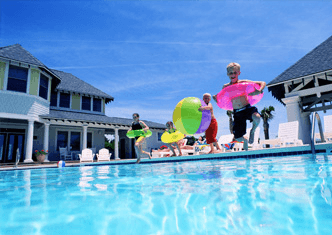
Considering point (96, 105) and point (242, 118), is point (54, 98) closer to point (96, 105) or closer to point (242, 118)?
point (96, 105)

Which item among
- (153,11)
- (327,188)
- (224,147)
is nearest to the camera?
(327,188)

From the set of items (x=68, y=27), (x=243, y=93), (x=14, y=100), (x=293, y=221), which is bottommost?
(x=293, y=221)

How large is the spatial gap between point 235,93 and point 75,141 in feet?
53.0

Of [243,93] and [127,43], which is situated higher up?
[127,43]

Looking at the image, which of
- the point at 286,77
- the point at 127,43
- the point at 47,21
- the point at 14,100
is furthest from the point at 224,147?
the point at 14,100

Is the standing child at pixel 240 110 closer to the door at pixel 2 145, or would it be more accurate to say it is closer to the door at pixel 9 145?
the door at pixel 9 145

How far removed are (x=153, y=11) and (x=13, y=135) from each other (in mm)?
12821

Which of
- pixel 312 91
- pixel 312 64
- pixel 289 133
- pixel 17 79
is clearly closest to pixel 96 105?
pixel 17 79

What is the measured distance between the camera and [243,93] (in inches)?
206

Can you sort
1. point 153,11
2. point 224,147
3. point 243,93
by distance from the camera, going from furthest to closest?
1. point 224,147
2. point 153,11
3. point 243,93

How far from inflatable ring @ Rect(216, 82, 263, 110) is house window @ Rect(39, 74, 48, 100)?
13926mm

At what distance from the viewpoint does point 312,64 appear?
12.5 metres

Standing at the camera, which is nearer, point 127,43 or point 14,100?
point 14,100

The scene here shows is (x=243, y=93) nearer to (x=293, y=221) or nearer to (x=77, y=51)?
(x=293, y=221)
